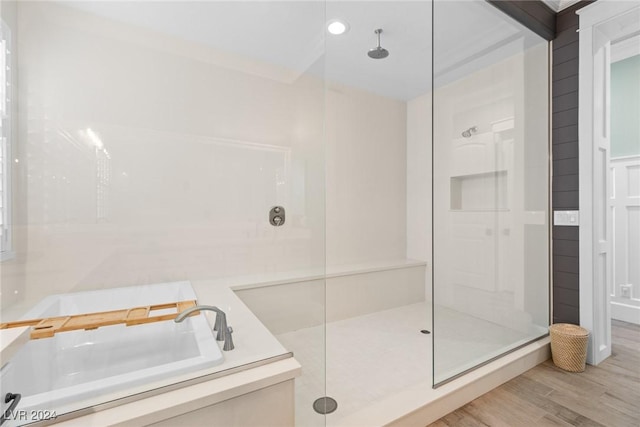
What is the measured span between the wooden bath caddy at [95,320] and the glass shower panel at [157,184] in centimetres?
3

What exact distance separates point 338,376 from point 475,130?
6.02 feet

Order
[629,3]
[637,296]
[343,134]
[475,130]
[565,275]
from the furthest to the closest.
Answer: [343,134], [637,296], [565,275], [475,130], [629,3]

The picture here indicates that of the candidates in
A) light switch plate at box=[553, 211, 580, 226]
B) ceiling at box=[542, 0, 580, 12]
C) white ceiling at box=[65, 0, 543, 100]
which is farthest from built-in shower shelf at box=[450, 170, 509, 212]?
ceiling at box=[542, 0, 580, 12]

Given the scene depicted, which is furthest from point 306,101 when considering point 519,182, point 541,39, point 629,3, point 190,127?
point 629,3

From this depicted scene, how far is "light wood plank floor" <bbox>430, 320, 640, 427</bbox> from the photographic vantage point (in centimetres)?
149

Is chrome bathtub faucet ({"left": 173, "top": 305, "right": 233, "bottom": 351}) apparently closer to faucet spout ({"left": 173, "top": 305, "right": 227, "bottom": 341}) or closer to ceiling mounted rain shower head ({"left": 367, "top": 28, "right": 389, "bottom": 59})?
faucet spout ({"left": 173, "top": 305, "right": 227, "bottom": 341})

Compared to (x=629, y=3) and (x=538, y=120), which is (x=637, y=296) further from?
(x=629, y=3)

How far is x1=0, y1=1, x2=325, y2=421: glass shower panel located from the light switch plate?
174 centimetres

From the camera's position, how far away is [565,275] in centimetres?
216

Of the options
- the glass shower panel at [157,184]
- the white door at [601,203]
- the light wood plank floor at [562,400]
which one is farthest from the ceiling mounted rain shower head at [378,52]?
the light wood plank floor at [562,400]

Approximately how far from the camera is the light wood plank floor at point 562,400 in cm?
149

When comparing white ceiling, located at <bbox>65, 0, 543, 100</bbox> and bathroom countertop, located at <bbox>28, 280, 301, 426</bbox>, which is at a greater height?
white ceiling, located at <bbox>65, 0, 543, 100</bbox>

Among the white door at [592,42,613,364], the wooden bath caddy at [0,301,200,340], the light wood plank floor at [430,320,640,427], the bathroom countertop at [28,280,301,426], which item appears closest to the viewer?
the bathroom countertop at [28,280,301,426]

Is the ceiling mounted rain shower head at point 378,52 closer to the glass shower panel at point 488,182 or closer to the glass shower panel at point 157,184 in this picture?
the glass shower panel at point 157,184
